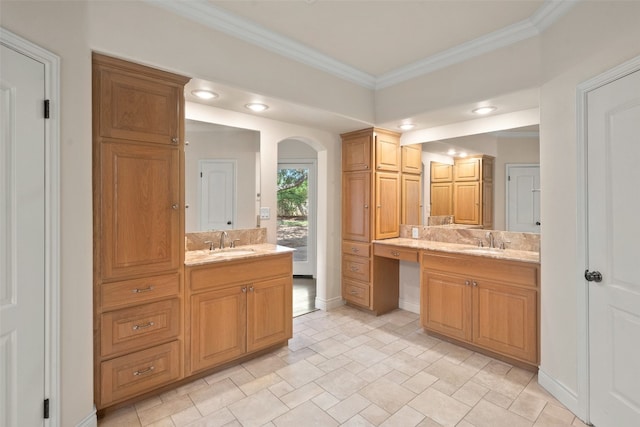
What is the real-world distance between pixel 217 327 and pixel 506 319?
2.37m

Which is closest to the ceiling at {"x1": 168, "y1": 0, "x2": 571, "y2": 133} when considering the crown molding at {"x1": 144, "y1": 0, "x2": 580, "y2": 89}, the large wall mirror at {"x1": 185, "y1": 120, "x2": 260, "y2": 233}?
the crown molding at {"x1": 144, "y1": 0, "x2": 580, "y2": 89}

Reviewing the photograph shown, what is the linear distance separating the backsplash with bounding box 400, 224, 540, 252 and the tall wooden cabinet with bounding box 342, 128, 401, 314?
33cm

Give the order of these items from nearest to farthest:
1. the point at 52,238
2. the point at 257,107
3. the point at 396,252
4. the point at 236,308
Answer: the point at 52,238 < the point at 236,308 < the point at 257,107 < the point at 396,252

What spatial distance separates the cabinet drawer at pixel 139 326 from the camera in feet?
6.37

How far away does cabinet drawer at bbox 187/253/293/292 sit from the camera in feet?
7.62

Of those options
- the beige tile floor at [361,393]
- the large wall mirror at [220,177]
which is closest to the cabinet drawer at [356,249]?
the beige tile floor at [361,393]

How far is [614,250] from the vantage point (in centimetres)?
173

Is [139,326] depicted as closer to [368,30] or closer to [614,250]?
[368,30]

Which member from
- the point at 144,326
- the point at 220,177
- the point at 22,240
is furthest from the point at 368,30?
the point at 144,326

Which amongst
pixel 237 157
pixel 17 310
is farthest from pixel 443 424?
pixel 237 157

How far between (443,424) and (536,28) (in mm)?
2846

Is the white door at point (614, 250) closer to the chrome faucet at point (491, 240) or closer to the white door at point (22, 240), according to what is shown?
the chrome faucet at point (491, 240)

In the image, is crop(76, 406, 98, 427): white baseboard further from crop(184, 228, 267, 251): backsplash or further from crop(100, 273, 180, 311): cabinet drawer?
crop(184, 228, 267, 251): backsplash

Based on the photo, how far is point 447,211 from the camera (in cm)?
368
